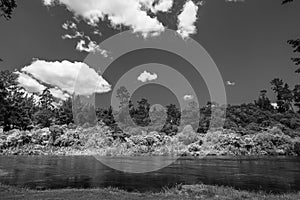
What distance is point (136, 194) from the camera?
22281 mm

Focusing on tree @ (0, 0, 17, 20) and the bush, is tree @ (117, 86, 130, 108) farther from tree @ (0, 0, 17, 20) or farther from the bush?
tree @ (0, 0, 17, 20)

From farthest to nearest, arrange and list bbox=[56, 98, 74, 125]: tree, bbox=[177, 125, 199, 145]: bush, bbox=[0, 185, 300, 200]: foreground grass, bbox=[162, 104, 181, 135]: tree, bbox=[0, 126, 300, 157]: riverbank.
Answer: bbox=[56, 98, 74, 125]: tree → bbox=[162, 104, 181, 135]: tree → bbox=[177, 125, 199, 145]: bush → bbox=[0, 126, 300, 157]: riverbank → bbox=[0, 185, 300, 200]: foreground grass

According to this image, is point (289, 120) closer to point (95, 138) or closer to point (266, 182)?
point (95, 138)

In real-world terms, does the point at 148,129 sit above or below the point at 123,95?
below

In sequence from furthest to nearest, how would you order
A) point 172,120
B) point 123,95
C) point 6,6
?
point 123,95 < point 172,120 < point 6,6

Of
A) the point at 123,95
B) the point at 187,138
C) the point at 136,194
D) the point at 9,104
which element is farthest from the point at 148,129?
the point at 136,194

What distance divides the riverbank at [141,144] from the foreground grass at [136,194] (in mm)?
56997

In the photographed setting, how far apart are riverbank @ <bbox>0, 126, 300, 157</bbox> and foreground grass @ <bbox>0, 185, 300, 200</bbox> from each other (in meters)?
57.0

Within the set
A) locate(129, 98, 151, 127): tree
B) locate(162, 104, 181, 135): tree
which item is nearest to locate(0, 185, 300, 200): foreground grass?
locate(162, 104, 181, 135): tree

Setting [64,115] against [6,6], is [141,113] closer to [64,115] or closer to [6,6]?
[64,115]

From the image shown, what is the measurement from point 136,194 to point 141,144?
72.0 meters

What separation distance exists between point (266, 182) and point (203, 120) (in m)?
92.5

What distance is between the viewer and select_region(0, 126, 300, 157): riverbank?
84.2 metres

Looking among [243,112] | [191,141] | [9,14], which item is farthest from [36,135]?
[243,112]
